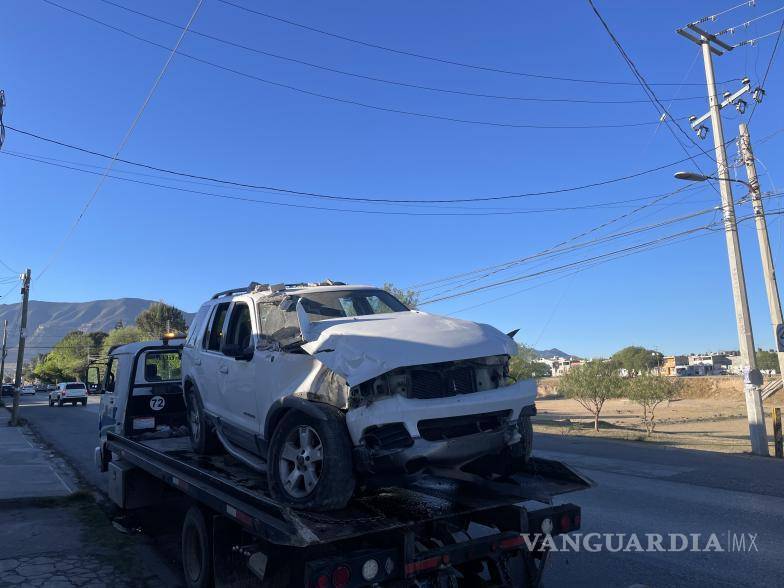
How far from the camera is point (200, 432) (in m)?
6.05

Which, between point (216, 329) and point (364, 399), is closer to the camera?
point (364, 399)

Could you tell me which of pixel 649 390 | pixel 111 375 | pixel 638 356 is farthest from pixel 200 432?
pixel 638 356

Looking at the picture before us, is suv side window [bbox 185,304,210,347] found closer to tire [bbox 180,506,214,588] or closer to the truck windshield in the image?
the truck windshield

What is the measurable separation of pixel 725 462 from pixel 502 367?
1087 centimetres

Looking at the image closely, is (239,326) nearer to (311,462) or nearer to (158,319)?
(311,462)

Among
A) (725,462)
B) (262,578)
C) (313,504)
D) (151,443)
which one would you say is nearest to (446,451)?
(313,504)

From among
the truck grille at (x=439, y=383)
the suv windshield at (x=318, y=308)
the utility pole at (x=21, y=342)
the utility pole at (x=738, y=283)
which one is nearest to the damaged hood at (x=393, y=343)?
the truck grille at (x=439, y=383)

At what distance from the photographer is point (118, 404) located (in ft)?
29.6

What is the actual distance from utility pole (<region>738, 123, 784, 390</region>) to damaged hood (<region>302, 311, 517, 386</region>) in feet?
54.6

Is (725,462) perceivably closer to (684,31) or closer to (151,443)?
(151,443)

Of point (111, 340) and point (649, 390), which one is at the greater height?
point (111, 340)

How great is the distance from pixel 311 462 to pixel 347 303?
6.39ft

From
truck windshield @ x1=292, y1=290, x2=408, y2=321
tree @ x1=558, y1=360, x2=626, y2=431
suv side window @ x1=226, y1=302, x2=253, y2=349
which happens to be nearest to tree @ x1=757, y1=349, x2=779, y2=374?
tree @ x1=558, y1=360, x2=626, y2=431

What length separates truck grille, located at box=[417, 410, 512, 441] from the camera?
12.7 ft
